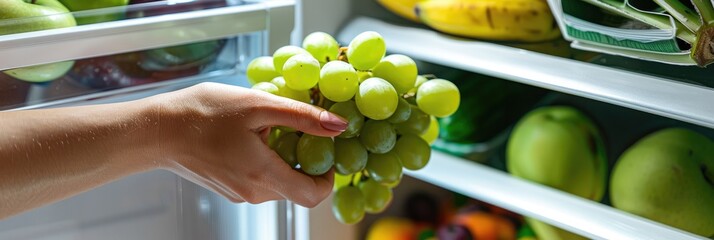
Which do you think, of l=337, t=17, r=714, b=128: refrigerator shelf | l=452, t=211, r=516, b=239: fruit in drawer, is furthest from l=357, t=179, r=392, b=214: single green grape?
l=452, t=211, r=516, b=239: fruit in drawer

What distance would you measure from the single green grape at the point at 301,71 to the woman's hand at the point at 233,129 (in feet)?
0.13

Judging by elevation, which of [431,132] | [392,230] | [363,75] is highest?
[363,75]

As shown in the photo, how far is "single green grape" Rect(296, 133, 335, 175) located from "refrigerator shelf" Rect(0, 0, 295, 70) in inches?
9.3

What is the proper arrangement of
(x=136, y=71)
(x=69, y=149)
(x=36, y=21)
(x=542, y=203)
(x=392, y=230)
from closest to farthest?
(x=69, y=149), (x=36, y=21), (x=136, y=71), (x=542, y=203), (x=392, y=230)

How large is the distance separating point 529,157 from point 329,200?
346 millimetres

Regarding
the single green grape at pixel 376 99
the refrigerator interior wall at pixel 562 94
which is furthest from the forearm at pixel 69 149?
the refrigerator interior wall at pixel 562 94

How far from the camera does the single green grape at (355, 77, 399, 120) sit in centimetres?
96

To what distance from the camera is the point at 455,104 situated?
3.45 feet

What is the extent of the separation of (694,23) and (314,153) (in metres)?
0.45

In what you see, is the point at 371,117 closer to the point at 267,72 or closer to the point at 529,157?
the point at 267,72

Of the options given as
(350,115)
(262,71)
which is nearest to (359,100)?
(350,115)

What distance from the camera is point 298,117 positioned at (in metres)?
0.92

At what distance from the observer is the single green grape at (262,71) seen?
104 centimetres

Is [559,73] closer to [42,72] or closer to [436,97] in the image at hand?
[436,97]
